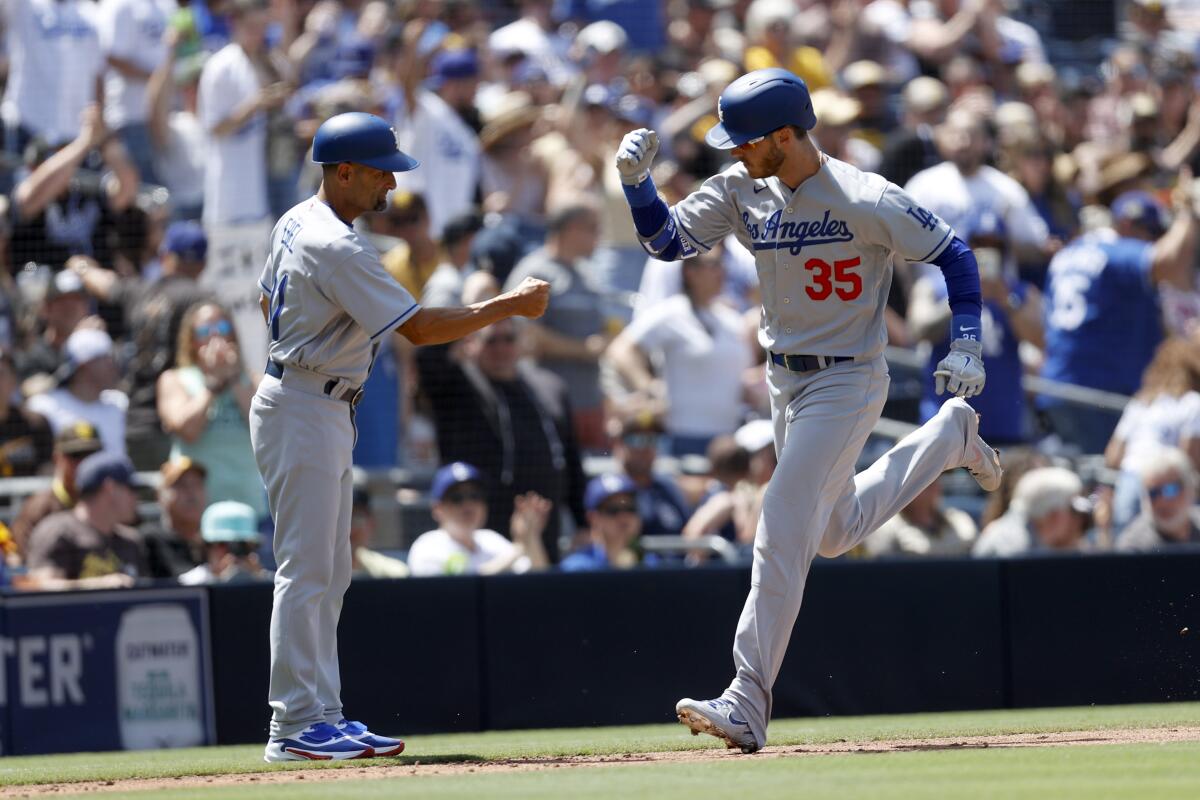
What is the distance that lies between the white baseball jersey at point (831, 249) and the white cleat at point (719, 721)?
49.1 inches

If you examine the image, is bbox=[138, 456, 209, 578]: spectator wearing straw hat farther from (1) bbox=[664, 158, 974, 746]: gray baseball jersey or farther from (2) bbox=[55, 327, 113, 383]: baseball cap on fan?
(1) bbox=[664, 158, 974, 746]: gray baseball jersey

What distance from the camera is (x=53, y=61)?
1205 cm

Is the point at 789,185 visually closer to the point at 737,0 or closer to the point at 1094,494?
the point at 1094,494

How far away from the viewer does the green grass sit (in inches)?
207

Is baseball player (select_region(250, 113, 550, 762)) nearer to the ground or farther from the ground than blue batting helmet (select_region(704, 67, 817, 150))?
nearer to the ground

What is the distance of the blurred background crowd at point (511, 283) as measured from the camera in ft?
32.0

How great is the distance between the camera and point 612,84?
43.5 ft

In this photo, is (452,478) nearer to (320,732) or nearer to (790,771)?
(320,732)

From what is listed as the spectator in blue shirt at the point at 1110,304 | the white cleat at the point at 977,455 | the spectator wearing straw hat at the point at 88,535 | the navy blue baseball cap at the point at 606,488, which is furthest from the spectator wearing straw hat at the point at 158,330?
the spectator in blue shirt at the point at 1110,304

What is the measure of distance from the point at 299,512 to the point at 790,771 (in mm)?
1855

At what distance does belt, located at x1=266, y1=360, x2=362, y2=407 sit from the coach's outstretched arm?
0.29 m

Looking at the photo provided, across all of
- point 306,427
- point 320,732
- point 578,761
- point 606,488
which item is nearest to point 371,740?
point 320,732


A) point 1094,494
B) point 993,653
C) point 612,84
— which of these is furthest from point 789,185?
point 612,84

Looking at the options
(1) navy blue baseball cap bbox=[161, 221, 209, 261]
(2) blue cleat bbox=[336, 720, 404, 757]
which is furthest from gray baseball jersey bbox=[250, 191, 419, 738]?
(1) navy blue baseball cap bbox=[161, 221, 209, 261]
